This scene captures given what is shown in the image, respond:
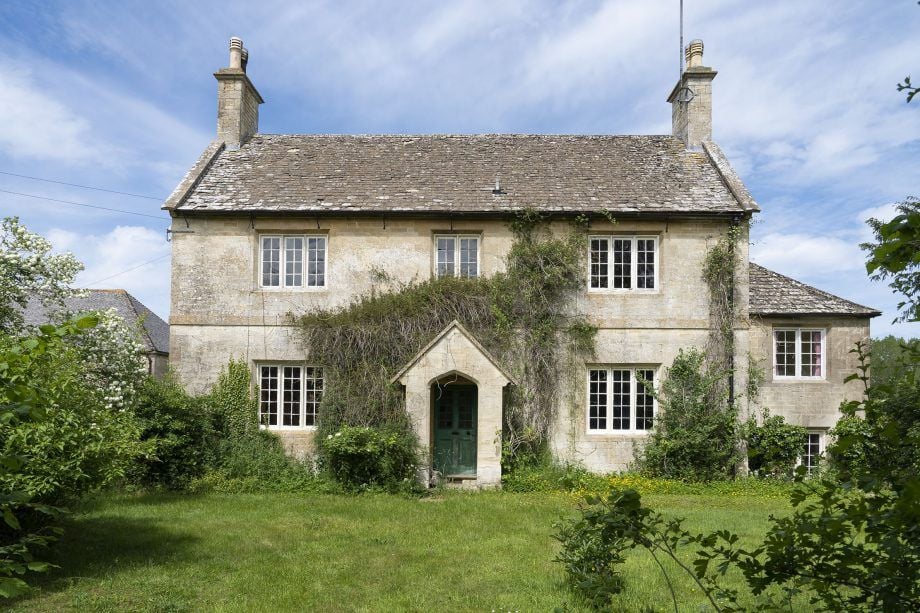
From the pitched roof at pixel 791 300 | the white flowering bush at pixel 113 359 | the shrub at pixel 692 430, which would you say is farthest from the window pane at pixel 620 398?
the white flowering bush at pixel 113 359

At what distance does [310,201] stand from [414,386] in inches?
234

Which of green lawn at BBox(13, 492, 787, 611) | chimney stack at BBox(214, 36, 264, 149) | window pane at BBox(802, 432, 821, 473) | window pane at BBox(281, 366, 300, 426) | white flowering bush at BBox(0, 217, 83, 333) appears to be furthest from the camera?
chimney stack at BBox(214, 36, 264, 149)

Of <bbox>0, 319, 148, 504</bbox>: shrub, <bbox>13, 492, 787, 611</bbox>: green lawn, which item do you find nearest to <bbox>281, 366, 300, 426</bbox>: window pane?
<bbox>13, 492, 787, 611</bbox>: green lawn

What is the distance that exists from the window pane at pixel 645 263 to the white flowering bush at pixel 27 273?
1399cm

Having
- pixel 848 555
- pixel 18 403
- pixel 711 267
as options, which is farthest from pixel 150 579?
pixel 711 267

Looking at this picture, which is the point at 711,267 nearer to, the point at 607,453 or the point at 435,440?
the point at 607,453

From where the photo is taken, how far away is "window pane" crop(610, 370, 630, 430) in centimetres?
1642

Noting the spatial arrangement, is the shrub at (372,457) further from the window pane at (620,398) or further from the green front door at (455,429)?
the window pane at (620,398)

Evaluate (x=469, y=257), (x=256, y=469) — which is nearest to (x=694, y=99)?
(x=469, y=257)

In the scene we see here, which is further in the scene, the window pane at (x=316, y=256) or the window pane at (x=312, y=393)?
the window pane at (x=316, y=256)

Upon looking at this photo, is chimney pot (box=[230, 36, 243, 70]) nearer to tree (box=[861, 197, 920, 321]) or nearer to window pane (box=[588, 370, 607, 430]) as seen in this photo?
window pane (box=[588, 370, 607, 430])

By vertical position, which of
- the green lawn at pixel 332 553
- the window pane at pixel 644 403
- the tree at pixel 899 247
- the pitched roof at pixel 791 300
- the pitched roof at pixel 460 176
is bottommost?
the green lawn at pixel 332 553

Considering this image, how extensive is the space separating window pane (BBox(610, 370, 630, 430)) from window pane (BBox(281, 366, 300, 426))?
27.8ft

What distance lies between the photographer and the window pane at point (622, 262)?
661 inches
